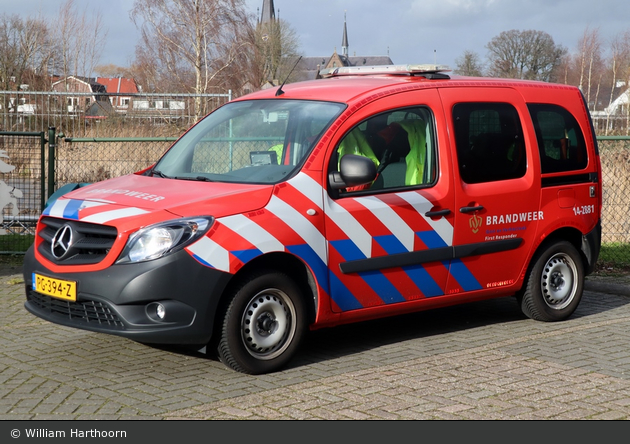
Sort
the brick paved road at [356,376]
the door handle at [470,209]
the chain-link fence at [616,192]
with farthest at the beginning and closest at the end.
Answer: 1. the chain-link fence at [616,192]
2. the door handle at [470,209]
3. the brick paved road at [356,376]

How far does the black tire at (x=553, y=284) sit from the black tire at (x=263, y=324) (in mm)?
2380

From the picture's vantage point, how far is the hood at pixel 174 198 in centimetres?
505

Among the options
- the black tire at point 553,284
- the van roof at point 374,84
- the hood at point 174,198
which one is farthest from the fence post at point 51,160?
A: the black tire at point 553,284

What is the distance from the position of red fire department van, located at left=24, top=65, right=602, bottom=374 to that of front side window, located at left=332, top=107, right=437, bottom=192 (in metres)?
0.01

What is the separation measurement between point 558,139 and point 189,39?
30234 millimetres

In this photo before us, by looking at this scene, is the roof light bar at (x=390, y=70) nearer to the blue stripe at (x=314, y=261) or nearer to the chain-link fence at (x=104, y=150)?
the blue stripe at (x=314, y=261)

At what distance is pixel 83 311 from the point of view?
5133mm

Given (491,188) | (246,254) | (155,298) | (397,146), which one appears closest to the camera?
(155,298)

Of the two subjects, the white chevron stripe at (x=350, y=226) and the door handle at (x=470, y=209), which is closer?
the white chevron stripe at (x=350, y=226)

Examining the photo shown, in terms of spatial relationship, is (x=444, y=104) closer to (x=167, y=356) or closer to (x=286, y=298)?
(x=286, y=298)

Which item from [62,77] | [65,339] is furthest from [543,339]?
[62,77]

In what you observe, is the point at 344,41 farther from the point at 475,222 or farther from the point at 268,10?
the point at 475,222

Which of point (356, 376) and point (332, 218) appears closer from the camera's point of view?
point (356, 376)

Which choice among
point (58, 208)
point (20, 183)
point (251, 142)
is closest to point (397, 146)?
point (251, 142)
